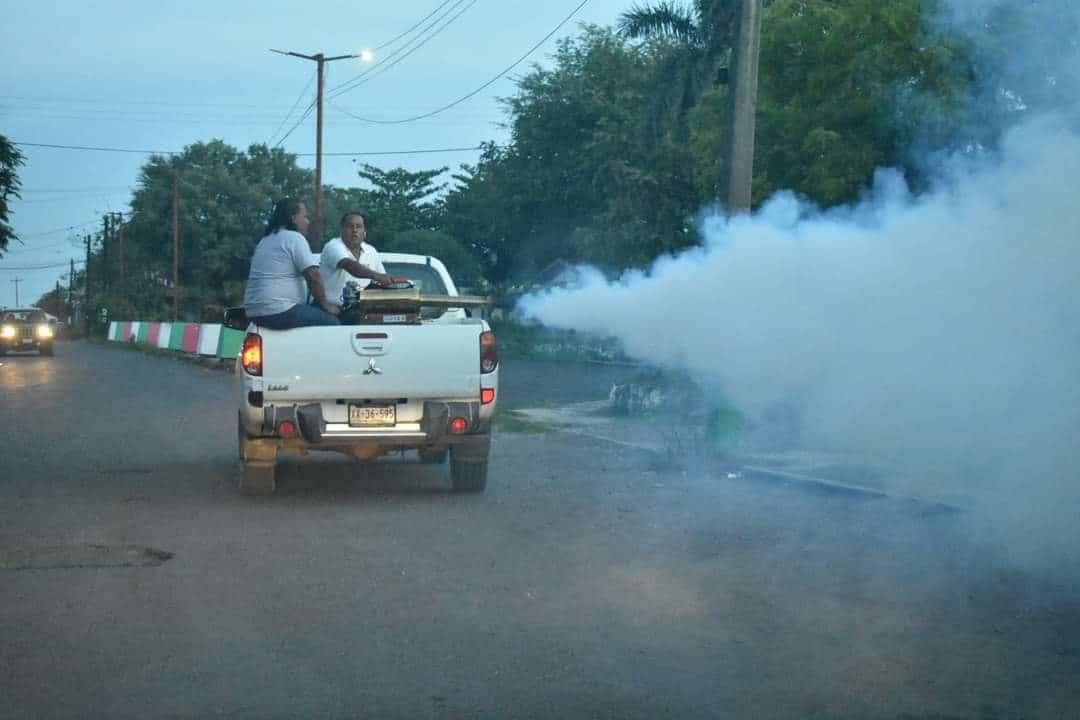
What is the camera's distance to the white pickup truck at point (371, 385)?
10.1m

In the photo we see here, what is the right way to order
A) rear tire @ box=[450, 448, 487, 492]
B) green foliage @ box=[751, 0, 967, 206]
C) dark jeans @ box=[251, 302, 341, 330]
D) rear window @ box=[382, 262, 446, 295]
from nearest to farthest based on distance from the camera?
dark jeans @ box=[251, 302, 341, 330], rear tire @ box=[450, 448, 487, 492], rear window @ box=[382, 262, 446, 295], green foliage @ box=[751, 0, 967, 206]

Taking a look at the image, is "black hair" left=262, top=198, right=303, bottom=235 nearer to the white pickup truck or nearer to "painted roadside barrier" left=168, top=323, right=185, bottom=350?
the white pickup truck

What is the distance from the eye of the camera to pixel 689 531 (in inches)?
360

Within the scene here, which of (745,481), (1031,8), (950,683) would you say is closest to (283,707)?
(950,683)

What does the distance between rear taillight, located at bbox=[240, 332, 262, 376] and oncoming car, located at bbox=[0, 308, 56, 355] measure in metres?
36.5

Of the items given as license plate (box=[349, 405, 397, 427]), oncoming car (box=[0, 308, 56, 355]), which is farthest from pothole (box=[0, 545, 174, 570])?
oncoming car (box=[0, 308, 56, 355])

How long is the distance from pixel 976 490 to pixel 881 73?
11.3 metres

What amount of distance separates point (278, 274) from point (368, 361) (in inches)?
42.0

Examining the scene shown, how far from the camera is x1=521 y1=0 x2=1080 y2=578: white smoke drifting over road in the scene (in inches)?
310

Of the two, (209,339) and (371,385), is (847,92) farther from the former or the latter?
(209,339)

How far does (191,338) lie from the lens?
42.3m

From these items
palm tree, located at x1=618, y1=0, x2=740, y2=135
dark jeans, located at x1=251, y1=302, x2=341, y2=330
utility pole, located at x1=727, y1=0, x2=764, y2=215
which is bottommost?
dark jeans, located at x1=251, y1=302, x2=341, y2=330

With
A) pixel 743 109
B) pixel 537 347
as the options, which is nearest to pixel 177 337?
pixel 537 347

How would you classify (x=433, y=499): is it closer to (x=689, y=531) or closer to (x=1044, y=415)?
(x=689, y=531)
